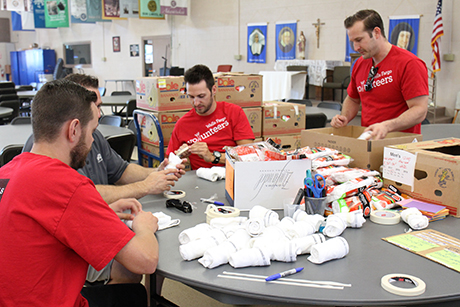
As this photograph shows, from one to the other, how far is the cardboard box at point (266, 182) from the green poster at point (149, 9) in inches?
429

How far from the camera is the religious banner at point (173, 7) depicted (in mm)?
11211

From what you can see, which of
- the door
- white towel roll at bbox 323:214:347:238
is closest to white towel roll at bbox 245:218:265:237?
white towel roll at bbox 323:214:347:238

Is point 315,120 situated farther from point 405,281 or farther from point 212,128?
point 405,281

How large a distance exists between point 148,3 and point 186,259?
11.5m

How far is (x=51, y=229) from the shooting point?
42.1 inches

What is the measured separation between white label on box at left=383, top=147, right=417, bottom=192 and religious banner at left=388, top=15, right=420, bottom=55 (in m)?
7.48

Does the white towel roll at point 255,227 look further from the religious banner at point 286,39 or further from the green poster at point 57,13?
the green poster at point 57,13

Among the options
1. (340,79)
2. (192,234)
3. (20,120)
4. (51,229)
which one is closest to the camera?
(51,229)

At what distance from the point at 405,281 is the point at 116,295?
0.98 meters

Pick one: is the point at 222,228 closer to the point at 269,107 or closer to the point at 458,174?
the point at 458,174

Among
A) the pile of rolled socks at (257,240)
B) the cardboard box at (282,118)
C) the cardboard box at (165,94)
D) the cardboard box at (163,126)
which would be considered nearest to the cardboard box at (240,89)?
the cardboard box at (282,118)

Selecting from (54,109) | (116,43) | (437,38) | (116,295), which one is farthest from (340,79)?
(116,43)

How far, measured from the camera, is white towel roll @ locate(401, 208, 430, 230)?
4.82ft

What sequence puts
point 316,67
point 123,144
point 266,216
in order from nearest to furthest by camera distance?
point 266,216
point 123,144
point 316,67
